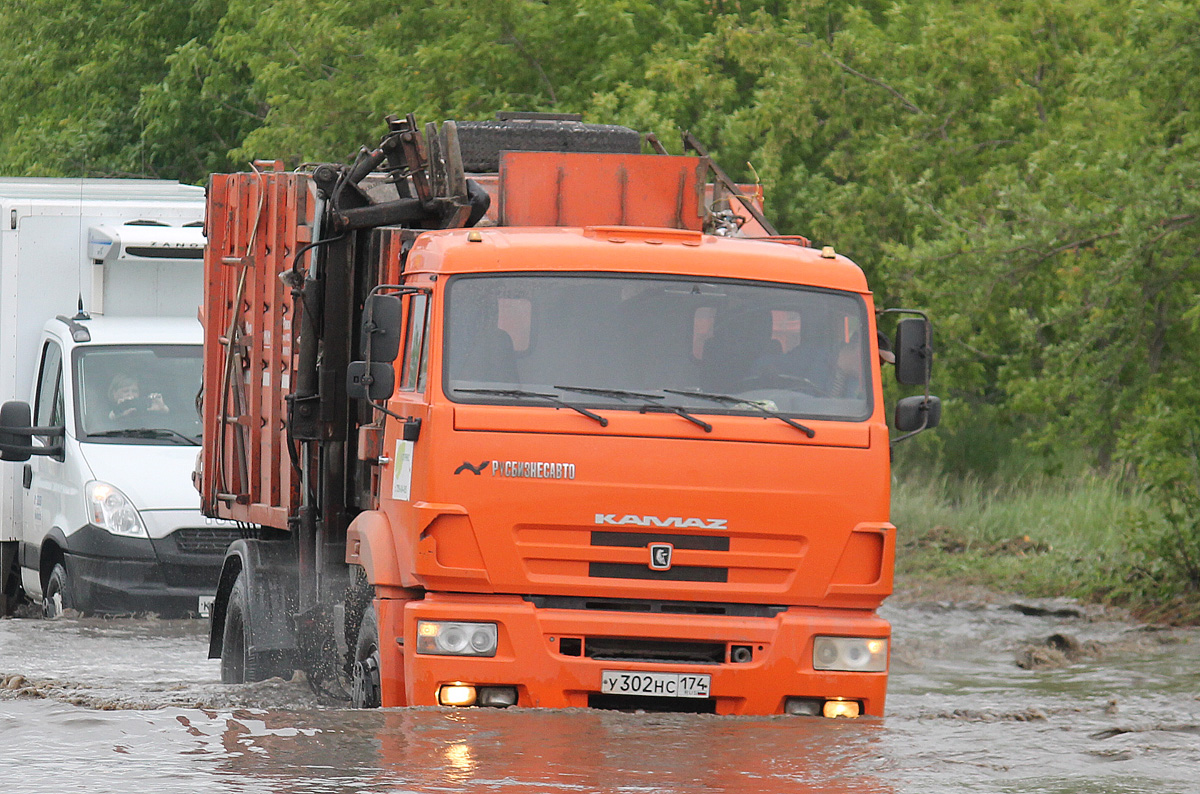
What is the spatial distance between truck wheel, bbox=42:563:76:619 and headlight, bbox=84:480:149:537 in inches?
21.6

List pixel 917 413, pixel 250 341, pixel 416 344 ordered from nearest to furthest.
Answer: pixel 416 344 < pixel 917 413 < pixel 250 341

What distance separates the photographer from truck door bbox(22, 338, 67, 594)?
13070 mm

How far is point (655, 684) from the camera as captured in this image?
308 inches

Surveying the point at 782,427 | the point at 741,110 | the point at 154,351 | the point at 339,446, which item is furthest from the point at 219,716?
the point at 741,110

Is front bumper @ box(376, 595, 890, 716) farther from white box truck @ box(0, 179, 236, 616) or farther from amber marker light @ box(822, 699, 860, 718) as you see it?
white box truck @ box(0, 179, 236, 616)

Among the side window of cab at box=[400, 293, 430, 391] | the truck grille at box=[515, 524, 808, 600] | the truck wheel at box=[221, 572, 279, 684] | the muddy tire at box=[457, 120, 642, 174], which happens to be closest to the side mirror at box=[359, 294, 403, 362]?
the side window of cab at box=[400, 293, 430, 391]

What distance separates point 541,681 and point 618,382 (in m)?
1.29

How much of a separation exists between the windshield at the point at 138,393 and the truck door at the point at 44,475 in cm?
24

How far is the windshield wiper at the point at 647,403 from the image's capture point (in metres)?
7.79

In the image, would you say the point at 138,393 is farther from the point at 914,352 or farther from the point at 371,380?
the point at 914,352

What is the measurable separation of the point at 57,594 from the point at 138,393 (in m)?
1.50

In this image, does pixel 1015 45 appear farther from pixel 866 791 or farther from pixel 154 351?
pixel 866 791

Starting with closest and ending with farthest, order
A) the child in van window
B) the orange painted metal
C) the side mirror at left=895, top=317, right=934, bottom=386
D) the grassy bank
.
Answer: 1. the side mirror at left=895, top=317, right=934, bottom=386
2. the orange painted metal
3. the child in van window
4. the grassy bank

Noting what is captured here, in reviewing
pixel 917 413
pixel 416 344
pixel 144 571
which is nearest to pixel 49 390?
pixel 144 571
